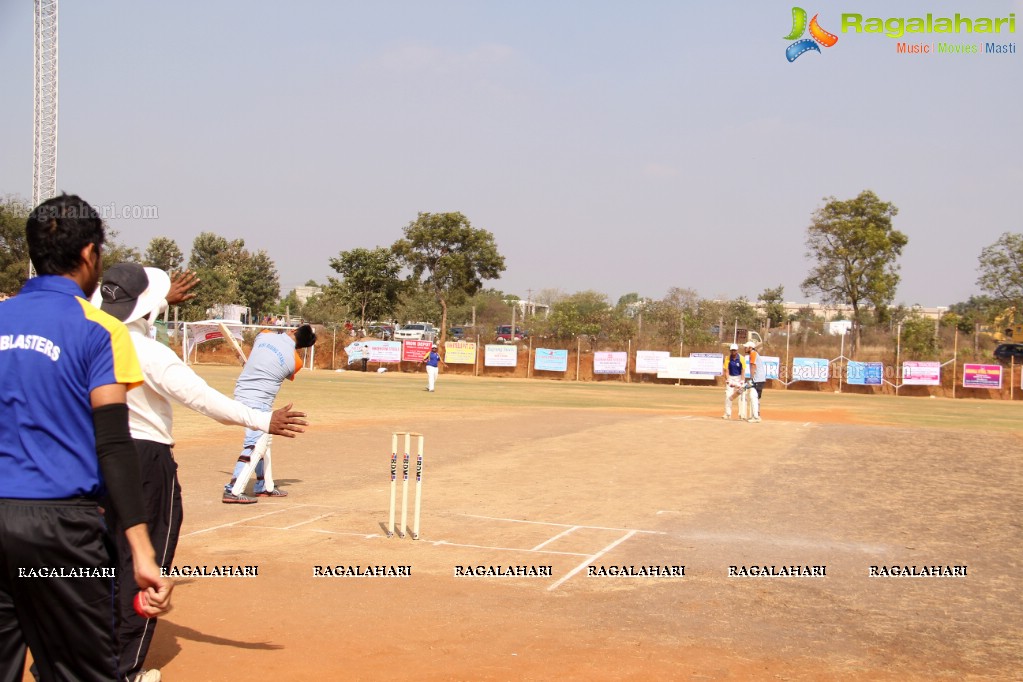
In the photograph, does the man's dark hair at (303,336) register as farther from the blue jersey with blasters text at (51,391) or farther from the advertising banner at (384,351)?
the advertising banner at (384,351)

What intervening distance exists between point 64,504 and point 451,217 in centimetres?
5602

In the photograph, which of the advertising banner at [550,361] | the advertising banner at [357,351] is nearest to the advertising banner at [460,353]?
the advertising banner at [550,361]

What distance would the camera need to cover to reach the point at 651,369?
52.3 meters

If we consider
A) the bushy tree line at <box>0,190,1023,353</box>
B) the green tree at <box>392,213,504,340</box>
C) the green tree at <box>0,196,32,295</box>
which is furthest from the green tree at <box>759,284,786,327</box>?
the green tree at <box>0,196,32,295</box>

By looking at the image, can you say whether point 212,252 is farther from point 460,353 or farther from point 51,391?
point 51,391

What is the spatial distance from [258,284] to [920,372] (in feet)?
177

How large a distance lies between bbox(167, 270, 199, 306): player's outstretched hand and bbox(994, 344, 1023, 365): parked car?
50126 mm

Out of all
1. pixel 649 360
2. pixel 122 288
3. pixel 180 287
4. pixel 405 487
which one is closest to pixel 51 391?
pixel 122 288

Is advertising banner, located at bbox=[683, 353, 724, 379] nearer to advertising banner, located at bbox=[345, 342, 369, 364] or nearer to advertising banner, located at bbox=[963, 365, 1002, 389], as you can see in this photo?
advertising banner, located at bbox=[963, 365, 1002, 389]

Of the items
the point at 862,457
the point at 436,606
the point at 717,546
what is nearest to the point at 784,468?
the point at 862,457

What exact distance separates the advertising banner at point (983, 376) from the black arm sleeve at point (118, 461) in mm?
50531

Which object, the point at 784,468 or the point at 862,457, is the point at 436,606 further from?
the point at 862,457

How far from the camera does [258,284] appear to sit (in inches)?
3137

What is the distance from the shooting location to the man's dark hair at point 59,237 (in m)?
3.28
